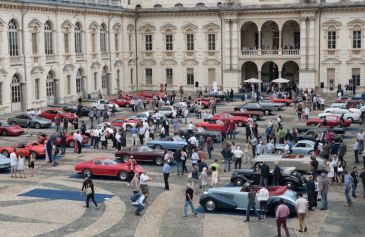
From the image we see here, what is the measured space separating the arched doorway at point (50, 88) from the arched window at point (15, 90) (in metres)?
4.51

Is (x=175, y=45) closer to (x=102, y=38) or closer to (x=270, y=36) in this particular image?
(x=102, y=38)

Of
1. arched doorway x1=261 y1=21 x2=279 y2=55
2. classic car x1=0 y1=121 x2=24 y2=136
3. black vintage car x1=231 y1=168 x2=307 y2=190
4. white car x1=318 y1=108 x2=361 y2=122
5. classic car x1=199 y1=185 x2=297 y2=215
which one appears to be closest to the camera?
classic car x1=199 y1=185 x2=297 y2=215

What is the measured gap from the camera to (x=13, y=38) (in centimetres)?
5512

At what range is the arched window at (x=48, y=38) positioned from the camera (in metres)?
59.5

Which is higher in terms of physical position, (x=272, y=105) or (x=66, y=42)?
(x=66, y=42)

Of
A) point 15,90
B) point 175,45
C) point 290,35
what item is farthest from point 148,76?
point 15,90

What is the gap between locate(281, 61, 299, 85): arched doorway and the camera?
75.1 meters

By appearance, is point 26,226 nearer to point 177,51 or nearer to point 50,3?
point 50,3

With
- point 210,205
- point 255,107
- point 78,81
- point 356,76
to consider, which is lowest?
point 210,205

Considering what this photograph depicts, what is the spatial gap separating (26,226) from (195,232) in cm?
622

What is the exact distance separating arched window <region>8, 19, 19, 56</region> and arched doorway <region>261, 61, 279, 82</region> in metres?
32.2

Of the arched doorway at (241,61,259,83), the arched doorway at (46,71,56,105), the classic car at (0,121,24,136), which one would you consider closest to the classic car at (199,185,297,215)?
the classic car at (0,121,24,136)

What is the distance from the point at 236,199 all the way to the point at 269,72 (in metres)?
53.5

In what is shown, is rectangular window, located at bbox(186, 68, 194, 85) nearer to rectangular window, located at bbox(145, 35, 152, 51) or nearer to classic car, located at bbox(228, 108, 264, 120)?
rectangular window, located at bbox(145, 35, 152, 51)
